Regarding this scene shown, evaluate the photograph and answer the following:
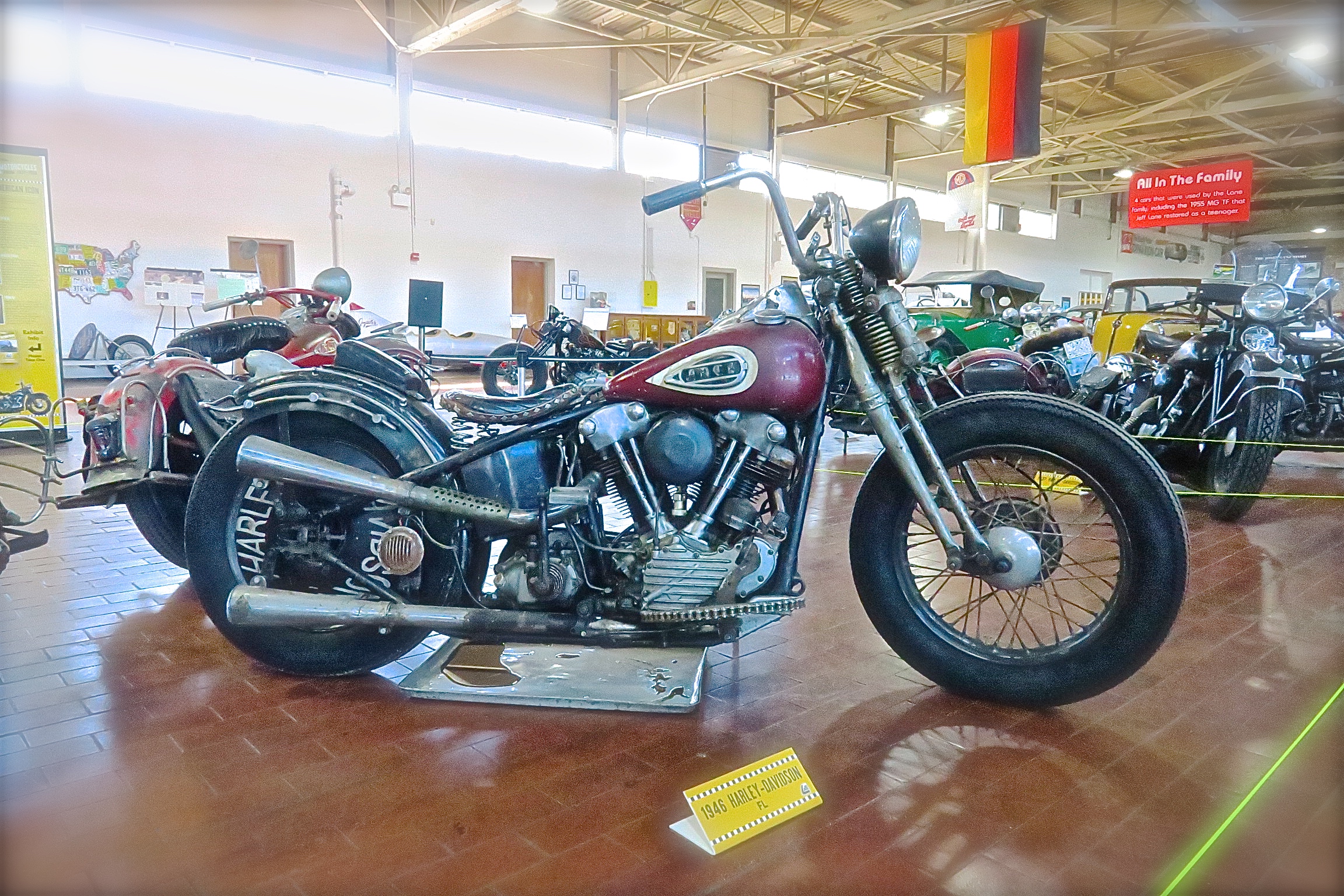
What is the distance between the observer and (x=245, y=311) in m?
11.6

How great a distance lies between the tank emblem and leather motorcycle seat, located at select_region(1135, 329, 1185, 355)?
4.51m

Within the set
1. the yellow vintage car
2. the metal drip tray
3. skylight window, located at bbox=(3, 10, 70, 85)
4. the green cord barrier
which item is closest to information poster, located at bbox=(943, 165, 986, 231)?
the yellow vintage car

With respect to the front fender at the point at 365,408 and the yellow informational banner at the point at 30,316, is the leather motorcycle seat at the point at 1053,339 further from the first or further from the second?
the yellow informational banner at the point at 30,316

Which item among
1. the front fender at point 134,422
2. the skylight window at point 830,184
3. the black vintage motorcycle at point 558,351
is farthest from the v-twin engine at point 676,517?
the skylight window at point 830,184

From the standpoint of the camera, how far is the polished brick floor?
1635mm

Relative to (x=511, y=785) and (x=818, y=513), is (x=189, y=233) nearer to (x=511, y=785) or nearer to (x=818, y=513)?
(x=818, y=513)

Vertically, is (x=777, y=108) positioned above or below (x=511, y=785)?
above

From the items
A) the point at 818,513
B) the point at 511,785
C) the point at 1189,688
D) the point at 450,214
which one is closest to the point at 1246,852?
the point at 1189,688

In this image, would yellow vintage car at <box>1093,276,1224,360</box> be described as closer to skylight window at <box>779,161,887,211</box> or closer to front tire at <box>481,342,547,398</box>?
front tire at <box>481,342,547,398</box>

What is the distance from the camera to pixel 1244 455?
468 centimetres

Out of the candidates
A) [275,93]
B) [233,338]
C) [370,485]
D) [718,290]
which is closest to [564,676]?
[370,485]

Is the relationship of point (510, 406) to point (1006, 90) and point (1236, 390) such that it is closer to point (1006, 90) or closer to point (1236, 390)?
point (1236, 390)

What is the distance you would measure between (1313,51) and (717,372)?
1324 mm

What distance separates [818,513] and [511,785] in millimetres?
3131
